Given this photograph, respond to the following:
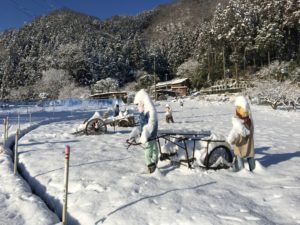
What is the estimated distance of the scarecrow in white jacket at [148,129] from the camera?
806 cm

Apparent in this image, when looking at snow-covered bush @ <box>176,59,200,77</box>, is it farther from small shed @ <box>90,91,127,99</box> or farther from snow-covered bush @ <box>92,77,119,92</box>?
small shed @ <box>90,91,127,99</box>

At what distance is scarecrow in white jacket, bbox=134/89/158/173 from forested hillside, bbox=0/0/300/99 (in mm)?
49189

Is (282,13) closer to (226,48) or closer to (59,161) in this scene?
(226,48)

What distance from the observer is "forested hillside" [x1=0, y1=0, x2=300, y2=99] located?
210ft

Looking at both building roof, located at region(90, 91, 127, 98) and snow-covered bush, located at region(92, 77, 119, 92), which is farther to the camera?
snow-covered bush, located at region(92, 77, 119, 92)

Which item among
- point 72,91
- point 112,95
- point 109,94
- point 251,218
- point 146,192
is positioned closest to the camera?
point 251,218

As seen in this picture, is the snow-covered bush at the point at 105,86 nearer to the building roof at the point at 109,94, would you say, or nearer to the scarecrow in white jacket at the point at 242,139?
the building roof at the point at 109,94

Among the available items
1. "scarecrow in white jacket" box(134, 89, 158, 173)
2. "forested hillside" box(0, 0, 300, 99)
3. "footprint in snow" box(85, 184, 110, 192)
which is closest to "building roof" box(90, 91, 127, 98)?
"forested hillside" box(0, 0, 300, 99)

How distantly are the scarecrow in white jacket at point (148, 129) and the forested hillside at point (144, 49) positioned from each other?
161 feet

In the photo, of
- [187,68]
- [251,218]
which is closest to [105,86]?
[187,68]

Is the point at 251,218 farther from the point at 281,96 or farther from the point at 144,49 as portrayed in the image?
the point at 144,49

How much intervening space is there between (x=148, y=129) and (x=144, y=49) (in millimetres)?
90164

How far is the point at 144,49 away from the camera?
96625 mm

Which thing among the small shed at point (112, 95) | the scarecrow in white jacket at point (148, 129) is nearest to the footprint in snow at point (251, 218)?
the scarecrow in white jacket at point (148, 129)
